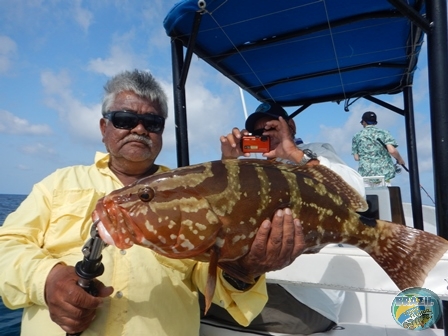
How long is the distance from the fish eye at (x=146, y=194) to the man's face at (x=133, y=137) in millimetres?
1134

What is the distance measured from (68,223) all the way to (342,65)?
4278 mm

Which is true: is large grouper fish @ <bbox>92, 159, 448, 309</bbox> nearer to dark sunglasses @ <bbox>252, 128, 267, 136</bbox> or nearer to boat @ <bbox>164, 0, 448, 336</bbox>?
boat @ <bbox>164, 0, 448, 336</bbox>

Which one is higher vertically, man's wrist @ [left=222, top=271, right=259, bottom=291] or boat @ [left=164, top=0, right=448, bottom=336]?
boat @ [left=164, top=0, right=448, bottom=336]

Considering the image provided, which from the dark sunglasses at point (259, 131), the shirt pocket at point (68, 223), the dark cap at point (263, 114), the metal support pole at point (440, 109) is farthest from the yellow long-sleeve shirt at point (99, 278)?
the dark cap at point (263, 114)

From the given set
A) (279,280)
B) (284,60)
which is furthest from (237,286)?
(284,60)

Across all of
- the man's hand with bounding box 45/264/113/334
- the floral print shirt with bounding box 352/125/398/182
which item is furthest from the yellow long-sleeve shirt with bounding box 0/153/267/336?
the floral print shirt with bounding box 352/125/398/182

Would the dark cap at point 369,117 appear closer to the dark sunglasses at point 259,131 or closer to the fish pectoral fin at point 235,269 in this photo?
the dark sunglasses at point 259,131

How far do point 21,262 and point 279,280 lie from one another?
192 centimetres

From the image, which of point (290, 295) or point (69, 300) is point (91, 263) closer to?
point (69, 300)

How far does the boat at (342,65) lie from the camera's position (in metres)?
2.41

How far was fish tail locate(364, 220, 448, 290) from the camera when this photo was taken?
2117mm

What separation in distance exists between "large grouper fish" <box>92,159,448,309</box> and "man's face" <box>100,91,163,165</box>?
3.45 feet

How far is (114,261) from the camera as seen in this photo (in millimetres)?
2393

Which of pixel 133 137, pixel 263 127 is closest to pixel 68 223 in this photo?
pixel 133 137
